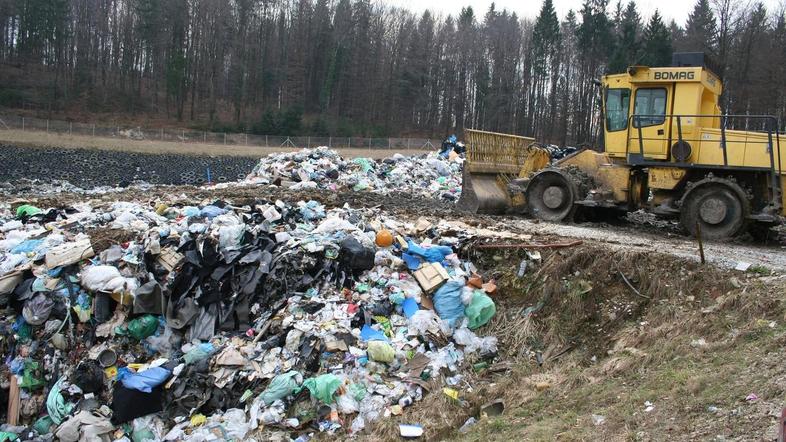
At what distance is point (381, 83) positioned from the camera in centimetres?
5503

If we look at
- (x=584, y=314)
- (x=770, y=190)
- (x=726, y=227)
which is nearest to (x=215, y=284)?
(x=584, y=314)

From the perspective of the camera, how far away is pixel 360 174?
53.5 feet

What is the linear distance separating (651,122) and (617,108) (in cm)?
63

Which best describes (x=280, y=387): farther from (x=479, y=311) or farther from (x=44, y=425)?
(x=44, y=425)

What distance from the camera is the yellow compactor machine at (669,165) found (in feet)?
27.8

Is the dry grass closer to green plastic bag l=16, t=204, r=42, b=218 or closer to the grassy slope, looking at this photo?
green plastic bag l=16, t=204, r=42, b=218

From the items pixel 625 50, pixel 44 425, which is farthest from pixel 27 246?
pixel 625 50

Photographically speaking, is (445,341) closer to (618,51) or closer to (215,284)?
(215,284)

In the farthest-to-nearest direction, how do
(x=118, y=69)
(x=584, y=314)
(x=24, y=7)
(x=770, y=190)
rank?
1. (x=118, y=69)
2. (x=24, y=7)
3. (x=770, y=190)
4. (x=584, y=314)

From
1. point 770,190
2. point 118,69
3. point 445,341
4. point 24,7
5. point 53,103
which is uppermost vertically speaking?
point 24,7

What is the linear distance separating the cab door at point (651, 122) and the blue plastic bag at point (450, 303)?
13.6 feet

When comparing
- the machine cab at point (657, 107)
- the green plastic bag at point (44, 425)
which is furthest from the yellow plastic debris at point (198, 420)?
the machine cab at point (657, 107)

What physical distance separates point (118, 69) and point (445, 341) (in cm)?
5377

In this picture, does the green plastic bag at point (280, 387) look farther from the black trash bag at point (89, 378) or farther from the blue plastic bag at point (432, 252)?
the blue plastic bag at point (432, 252)
